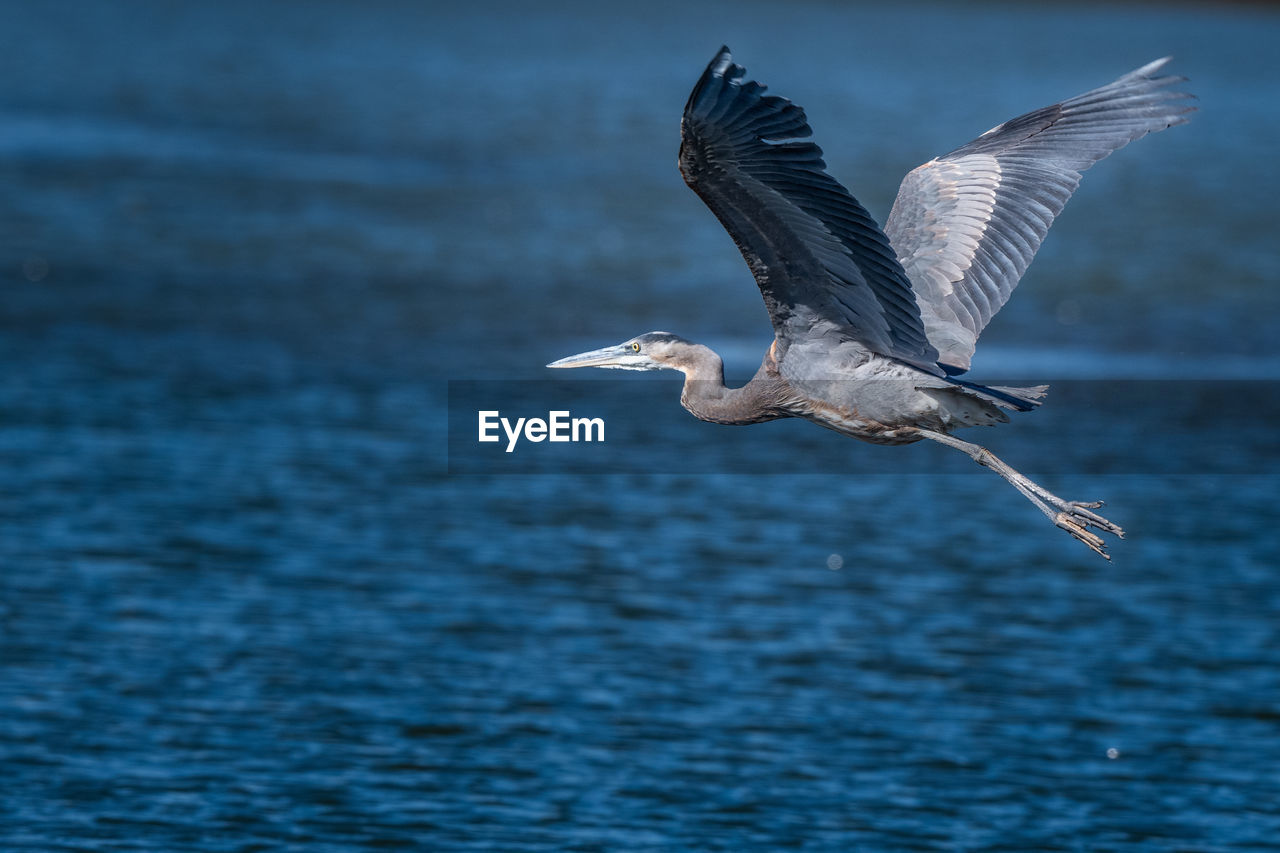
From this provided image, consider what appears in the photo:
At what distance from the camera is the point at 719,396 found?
1052 cm

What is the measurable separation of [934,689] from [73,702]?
9.36 metres

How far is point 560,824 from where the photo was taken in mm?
18844

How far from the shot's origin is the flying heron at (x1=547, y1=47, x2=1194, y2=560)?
950 centimetres

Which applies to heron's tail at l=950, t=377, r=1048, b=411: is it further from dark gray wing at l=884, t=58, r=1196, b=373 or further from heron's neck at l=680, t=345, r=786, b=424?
dark gray wing at l=884, t=58, r=1196, b=373

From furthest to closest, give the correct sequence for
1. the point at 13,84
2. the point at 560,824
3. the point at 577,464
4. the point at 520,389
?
the point at 13,84
the point at 520,389
the point at 577,464
the point at 560,824

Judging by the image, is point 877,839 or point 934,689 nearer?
point 877,839

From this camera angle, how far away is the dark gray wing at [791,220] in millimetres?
9406

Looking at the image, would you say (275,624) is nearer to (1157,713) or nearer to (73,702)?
(73,702)

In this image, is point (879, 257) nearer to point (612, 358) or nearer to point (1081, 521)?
point (612, 358)

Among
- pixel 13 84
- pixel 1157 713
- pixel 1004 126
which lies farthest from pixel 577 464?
pixel 13 84
